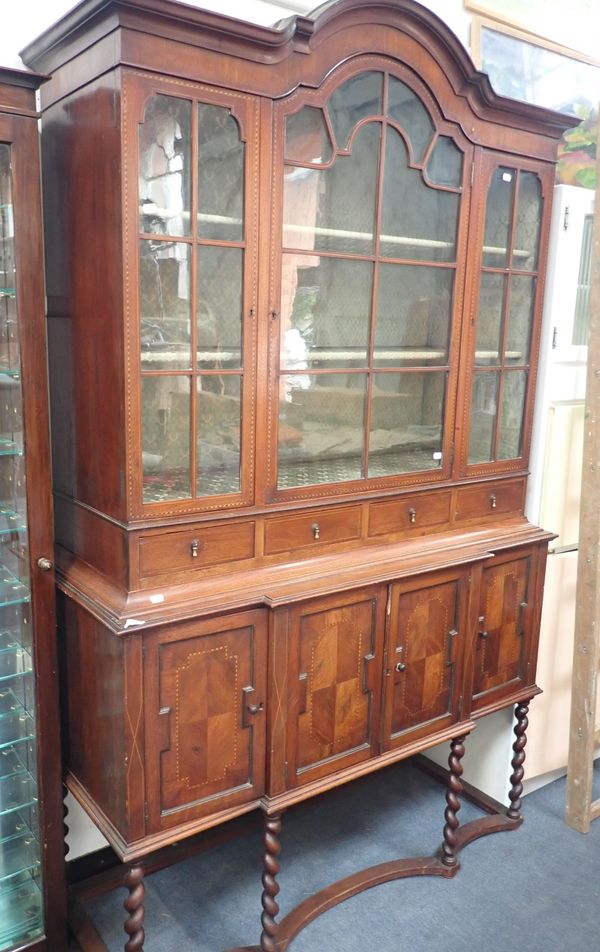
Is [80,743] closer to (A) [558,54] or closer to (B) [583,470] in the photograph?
(B) [583,470]

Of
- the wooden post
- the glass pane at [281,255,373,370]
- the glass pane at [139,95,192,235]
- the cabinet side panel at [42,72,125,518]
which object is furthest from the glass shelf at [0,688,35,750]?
the wooden post

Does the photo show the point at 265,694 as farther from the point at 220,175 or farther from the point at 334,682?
the point at 220,175

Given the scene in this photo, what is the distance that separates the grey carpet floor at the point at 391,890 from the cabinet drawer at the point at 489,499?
1026mm

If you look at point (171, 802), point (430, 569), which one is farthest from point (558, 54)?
point (171, 802)

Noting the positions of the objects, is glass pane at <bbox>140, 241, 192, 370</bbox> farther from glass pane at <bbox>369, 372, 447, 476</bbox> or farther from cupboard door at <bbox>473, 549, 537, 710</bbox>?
cupboard door at <bbox>473, 549, 537, 710</bbox>

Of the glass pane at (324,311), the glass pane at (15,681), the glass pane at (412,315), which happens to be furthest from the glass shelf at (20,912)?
the glass pane at (412,315)

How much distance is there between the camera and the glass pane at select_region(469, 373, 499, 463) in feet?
7.46

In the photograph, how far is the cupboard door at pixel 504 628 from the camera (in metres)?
2.31

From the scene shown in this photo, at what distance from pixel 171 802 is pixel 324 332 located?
45.4 inches

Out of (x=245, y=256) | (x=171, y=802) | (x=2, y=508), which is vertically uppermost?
(x=245, y=256)

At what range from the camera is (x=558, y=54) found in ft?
9.20

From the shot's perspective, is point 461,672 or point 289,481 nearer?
point 289,481

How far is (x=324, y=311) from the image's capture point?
6.39 ft

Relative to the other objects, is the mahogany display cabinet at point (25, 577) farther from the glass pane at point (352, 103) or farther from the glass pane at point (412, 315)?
the glass pane at point (412, 315)
